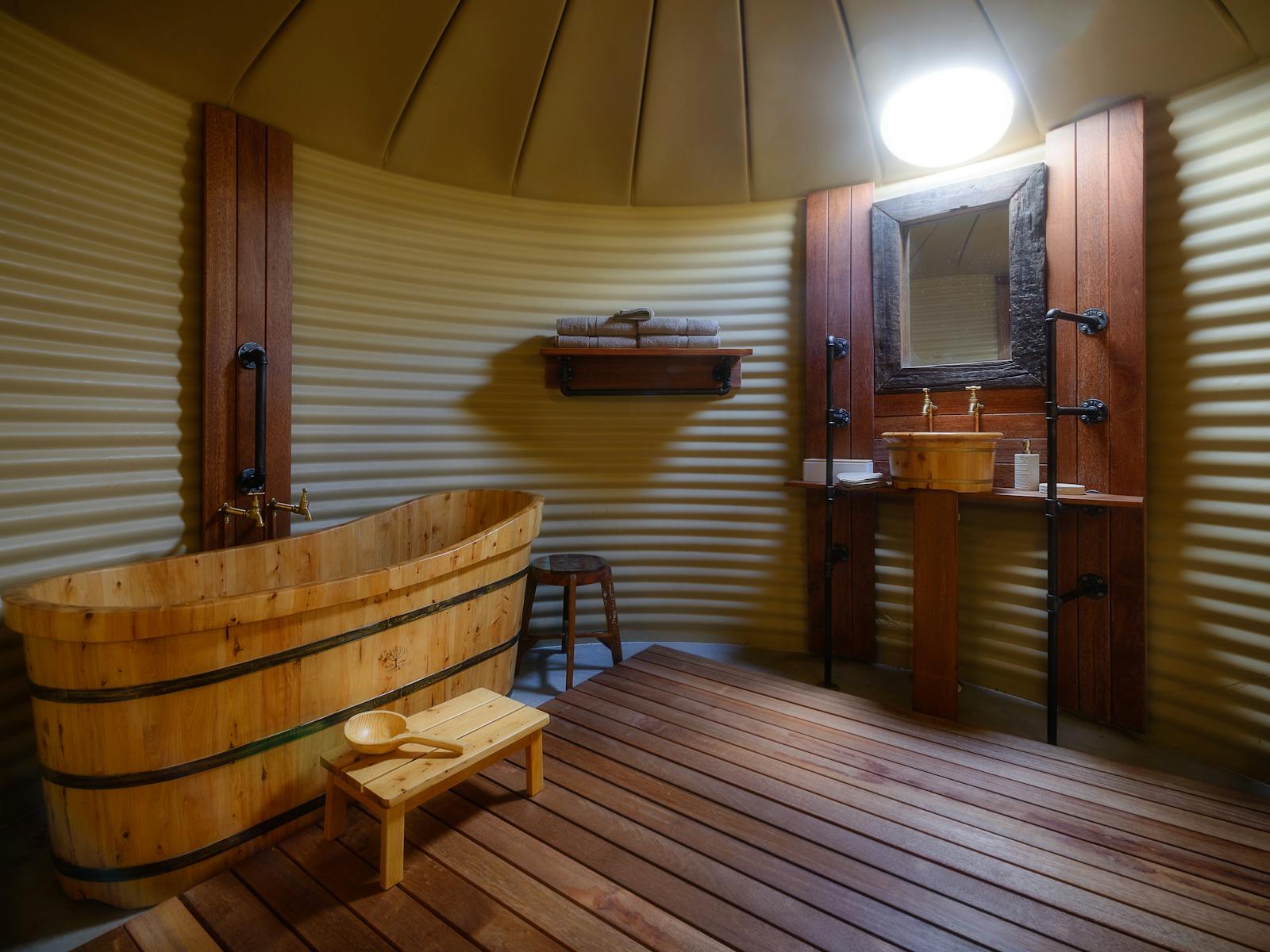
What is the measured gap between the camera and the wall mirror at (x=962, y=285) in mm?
3004

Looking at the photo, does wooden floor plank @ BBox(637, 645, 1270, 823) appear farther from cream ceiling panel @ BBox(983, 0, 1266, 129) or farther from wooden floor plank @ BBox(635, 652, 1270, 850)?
cream ceiling panel @ BBox(983, 0, 1266, 129)

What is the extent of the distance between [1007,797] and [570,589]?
2.16 metres

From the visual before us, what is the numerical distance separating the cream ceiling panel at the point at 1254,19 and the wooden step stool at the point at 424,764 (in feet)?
13.2

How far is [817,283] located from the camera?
12.0 ft

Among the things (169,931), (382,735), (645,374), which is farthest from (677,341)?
(169,931)

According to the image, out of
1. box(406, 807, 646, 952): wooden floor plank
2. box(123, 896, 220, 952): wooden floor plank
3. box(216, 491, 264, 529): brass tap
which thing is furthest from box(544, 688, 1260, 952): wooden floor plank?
box(216, 491, 264, 529): brass tap

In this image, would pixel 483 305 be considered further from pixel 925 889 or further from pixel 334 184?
pixel 925 889

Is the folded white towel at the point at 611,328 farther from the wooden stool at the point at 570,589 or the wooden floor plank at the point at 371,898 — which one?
the wooden floor plank at the point at 371,898

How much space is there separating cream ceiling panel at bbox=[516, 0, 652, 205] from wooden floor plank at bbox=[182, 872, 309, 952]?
12.6 feet

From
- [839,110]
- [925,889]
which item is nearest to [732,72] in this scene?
[839,110]

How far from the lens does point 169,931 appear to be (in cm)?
160

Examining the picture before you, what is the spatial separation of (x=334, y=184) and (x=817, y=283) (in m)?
3.01

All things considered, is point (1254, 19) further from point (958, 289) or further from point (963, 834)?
point (963, 834)

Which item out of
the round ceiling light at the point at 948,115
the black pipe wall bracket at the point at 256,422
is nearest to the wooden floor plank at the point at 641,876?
the black pipe wall bracket at the point at 256,422
